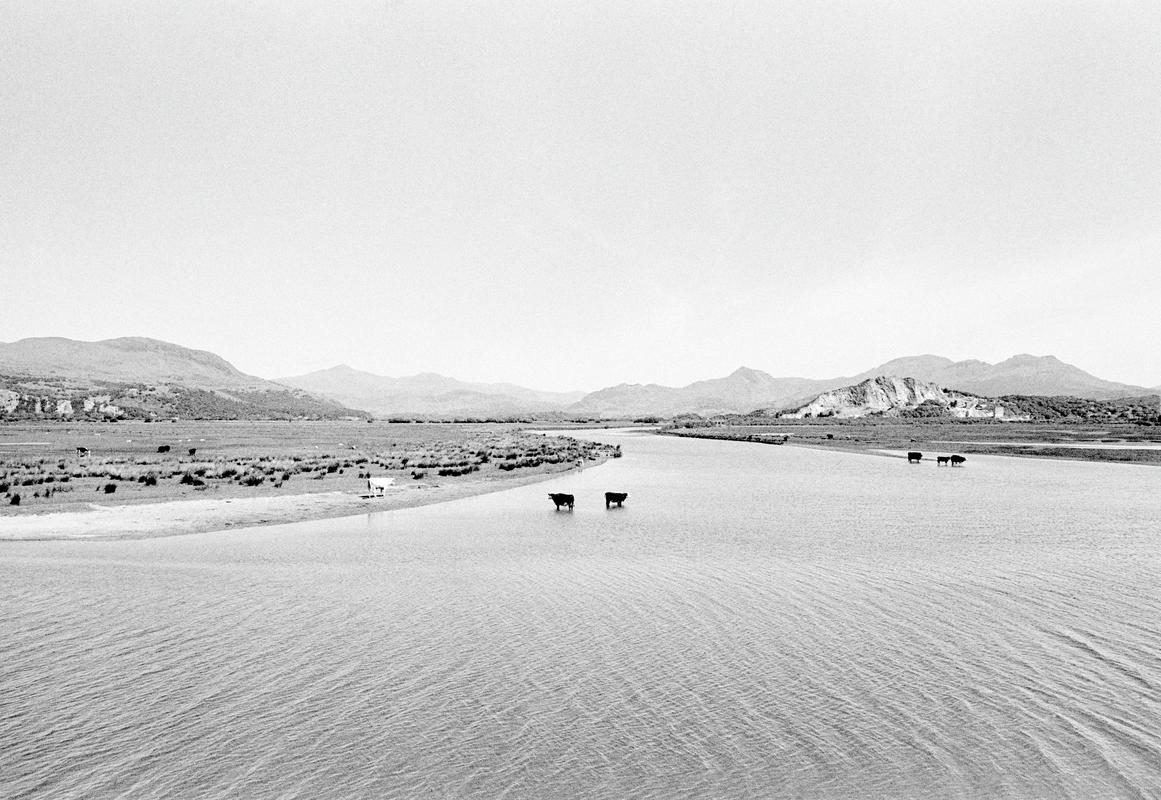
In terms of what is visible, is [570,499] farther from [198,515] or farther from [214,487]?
[214,487]

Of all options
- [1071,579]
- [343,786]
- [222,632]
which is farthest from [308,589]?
[1071,579]

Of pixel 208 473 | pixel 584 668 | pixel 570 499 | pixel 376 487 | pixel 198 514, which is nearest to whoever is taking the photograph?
pixel 584 668

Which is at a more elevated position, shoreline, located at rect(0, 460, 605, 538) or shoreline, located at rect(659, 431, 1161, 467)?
shoreline, located at rect(659, 431, 1161, 467)

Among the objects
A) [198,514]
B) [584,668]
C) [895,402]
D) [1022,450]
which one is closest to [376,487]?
[198,514]

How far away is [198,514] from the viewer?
22719 millimetres

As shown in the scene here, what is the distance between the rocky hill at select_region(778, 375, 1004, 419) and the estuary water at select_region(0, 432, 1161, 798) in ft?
529

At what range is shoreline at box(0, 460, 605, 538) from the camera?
63.2 ft

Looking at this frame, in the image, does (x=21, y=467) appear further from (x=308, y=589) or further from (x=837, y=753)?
(x=837, y=753)

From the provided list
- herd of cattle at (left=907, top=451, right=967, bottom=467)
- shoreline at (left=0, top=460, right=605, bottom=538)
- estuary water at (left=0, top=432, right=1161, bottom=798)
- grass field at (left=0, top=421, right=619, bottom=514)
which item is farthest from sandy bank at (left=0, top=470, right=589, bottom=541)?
herd of cattle at (left=907, top=451, right=967, bottom=467)

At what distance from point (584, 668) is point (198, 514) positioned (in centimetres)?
1888

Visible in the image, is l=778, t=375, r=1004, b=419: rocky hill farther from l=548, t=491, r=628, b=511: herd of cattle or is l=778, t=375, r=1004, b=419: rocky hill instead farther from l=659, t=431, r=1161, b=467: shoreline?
l=548, t=491, r=628, b=511: herd of cattle

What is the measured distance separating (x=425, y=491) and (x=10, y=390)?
183 meters

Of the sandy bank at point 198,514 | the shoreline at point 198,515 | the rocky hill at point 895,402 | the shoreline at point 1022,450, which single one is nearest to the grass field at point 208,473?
the shoreline at point 198,515

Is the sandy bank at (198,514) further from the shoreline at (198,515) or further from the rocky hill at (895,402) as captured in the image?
the rocky hill at (895,402)
